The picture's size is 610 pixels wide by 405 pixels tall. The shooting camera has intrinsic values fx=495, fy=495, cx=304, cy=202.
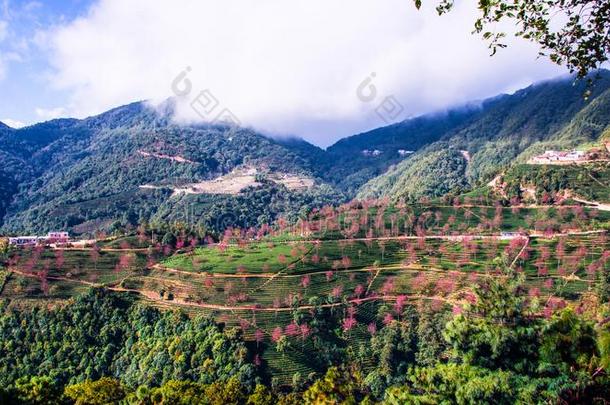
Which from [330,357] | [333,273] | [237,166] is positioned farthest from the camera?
[237,166]

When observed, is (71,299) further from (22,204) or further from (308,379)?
(22,204)

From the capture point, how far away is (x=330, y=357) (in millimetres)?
36469

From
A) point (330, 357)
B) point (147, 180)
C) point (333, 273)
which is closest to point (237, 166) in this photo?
point (147, 180)

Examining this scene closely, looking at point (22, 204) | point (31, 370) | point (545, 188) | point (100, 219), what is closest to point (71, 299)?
point (31, 370)

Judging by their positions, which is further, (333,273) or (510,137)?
(510,137)

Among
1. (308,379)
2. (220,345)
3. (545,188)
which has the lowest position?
(308,379)

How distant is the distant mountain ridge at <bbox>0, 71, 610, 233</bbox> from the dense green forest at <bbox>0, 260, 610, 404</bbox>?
154 ft

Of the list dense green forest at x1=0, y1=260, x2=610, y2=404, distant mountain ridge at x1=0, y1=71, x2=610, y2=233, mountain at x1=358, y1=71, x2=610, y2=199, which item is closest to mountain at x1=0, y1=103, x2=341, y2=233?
distant mountain ridge at x1=0, y1=71, x2=610, y2=233

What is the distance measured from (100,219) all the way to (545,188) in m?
91.9

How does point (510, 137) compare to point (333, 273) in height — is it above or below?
above

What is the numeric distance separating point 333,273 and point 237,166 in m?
127

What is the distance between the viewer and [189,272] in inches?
1922

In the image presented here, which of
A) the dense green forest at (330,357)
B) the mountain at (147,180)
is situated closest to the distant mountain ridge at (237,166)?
the mountain at (147,180)

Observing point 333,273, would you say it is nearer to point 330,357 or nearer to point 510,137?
point 330,357
